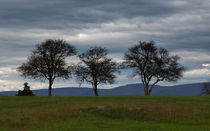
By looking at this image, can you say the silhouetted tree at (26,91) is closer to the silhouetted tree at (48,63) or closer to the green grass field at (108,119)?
the silhouetted tree at (48,63)

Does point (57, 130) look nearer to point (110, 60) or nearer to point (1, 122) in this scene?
point (1, 122)

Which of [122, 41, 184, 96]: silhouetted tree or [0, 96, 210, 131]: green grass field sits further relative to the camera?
[122, 41, 184, 96]: silhouetted tree

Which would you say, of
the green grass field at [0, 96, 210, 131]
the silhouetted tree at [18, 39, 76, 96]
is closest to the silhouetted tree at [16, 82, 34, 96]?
the silhouetted tree at [18, 39, 76, 96]

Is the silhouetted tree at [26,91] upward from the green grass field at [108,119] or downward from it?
upward

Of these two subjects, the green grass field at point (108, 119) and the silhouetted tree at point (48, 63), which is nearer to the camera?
the green grass field at point (108, 119)

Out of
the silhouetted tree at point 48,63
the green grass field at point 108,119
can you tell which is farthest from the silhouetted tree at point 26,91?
the green grass field at point 108,119

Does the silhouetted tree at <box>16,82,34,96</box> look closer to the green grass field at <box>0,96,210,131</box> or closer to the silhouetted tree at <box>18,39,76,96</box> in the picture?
the silhouetted tree at <box>18,39,76,96</box>

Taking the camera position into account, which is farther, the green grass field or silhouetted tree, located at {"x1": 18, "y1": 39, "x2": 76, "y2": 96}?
silhouetted tree, located at {"x1": 18, "y1": 39, "x2": 76, "y2": 96}

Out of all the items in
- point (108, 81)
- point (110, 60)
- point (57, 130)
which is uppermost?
point (110, 60)

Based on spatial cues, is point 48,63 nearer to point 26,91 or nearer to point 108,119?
point 26,91

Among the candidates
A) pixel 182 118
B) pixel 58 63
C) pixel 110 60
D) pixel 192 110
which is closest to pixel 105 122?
pixel 182 118

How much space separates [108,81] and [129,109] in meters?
47.7

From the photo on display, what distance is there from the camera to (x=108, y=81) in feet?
272

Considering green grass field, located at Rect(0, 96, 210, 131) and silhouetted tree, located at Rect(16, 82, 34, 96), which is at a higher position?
silhouetted tree, located at Rect(16, 82, 34, 96)
